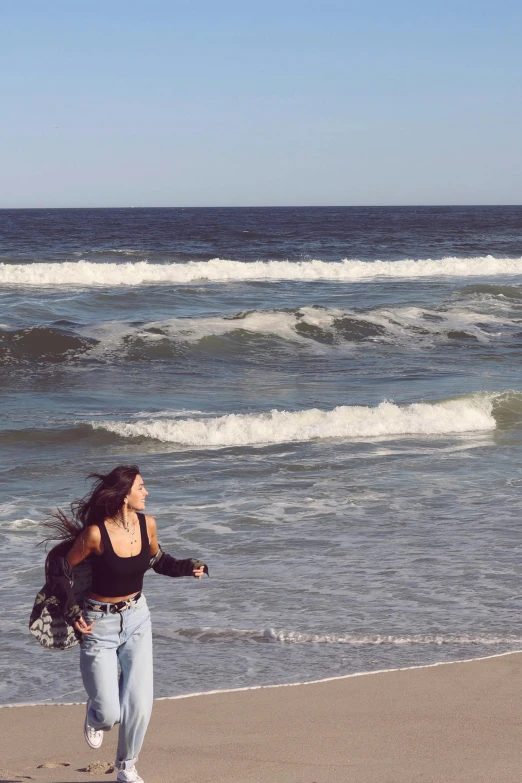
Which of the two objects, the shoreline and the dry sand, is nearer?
the dry sand

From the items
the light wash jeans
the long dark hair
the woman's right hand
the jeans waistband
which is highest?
the long dark hair

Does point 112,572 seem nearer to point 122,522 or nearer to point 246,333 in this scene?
point 122,522

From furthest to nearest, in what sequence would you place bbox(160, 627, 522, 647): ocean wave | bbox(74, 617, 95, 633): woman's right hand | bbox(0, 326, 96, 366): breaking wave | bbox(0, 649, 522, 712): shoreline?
bbox(0, 326, 96, 366): breaking wave
bbox(160, 627, 522, 647): ocean wave
bbox(0, 649, 522, 712): shoreline
bbox(74, 617, 95, 633): woman's right hand

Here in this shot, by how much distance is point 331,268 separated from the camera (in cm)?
3841

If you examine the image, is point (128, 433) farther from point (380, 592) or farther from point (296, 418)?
point (380, 592)

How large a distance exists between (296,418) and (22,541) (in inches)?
214

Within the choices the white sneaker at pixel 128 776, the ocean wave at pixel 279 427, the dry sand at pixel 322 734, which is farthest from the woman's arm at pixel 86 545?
the ocean wave at pixel 279 427

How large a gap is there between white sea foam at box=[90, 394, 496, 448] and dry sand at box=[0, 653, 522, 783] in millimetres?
6947

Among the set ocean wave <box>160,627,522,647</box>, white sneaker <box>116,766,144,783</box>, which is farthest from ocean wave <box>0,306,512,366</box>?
white sneaker <box>116,766,144,783</box>

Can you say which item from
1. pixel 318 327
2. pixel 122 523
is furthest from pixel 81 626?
pixel 318 327

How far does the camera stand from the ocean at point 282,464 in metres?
6.14

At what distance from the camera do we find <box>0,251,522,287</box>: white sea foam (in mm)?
33219

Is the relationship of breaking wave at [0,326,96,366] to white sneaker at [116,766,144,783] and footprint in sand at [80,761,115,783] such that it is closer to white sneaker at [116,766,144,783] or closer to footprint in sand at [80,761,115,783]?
footprint in sand at [80,761,115,783]

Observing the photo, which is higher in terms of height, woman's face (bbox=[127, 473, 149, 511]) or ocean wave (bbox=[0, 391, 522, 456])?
woman's face (bbox=[127, 473, 149, 511])
